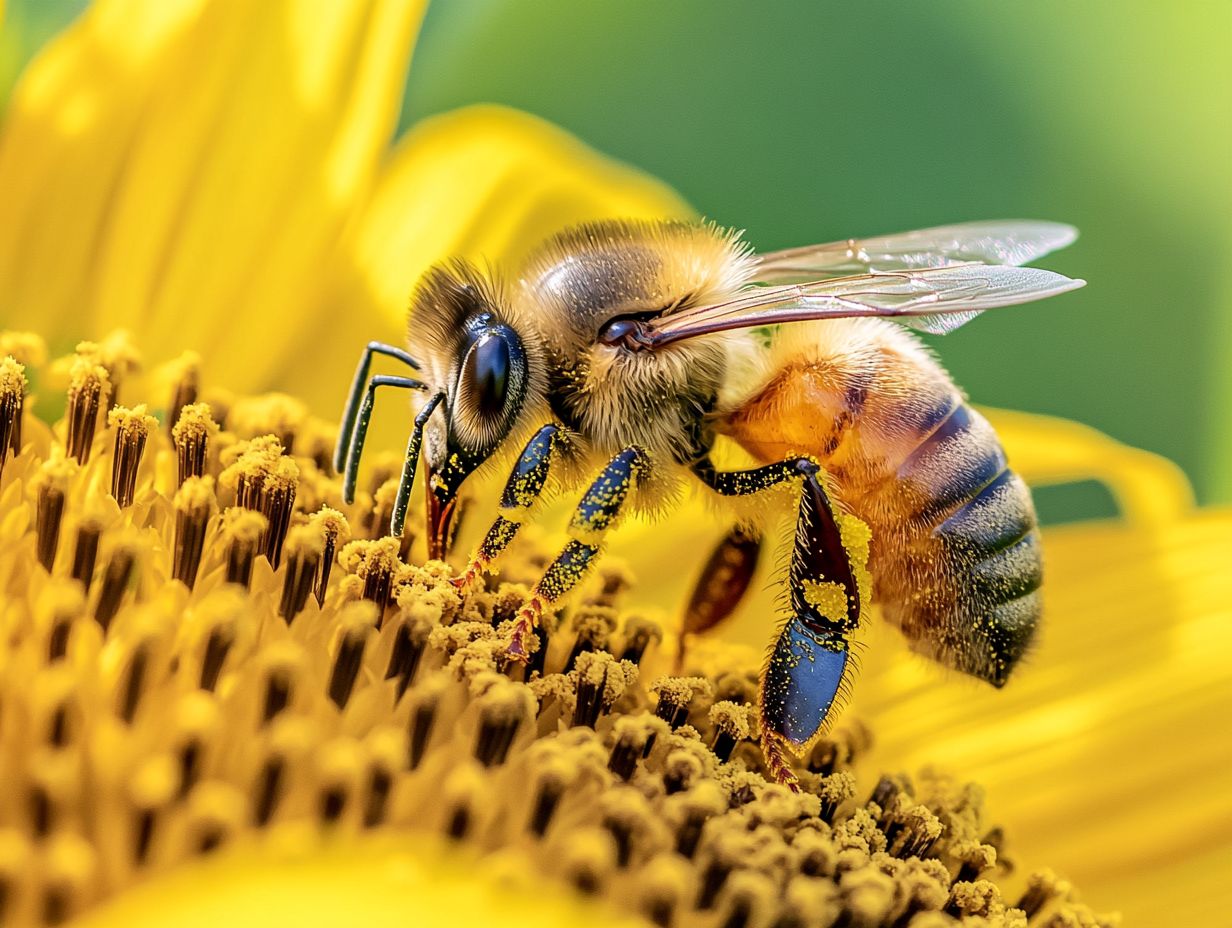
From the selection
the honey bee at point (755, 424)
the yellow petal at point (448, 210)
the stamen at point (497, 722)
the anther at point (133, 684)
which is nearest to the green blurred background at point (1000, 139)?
the yellow petal at point (448, 210)

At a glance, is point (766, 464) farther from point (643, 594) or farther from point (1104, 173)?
point (1104, 173)

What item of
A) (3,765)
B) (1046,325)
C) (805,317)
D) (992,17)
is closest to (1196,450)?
(1046,325)

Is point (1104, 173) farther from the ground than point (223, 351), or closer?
farther from the ground

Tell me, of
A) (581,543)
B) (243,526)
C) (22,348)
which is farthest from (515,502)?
(22,348)

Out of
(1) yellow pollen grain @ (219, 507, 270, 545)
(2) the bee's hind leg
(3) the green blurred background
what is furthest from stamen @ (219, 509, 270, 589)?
(3) the green blurred background

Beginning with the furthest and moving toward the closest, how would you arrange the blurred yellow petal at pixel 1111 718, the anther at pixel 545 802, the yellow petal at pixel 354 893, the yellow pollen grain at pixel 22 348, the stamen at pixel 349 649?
the blurred yellow petal at pixel 1111 718
the yellow pollen grain at pixel 22 348
the stamen at pixel 349 649
the anther at pixel 545 802
the yellow petal at pixel 354 893

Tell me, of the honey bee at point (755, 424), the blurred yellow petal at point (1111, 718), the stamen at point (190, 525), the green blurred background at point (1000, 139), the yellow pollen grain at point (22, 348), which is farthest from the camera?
the green blurred background at point (1000, 139)

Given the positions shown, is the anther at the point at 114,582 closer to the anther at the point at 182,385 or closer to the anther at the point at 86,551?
the anther at the point at 86,551
